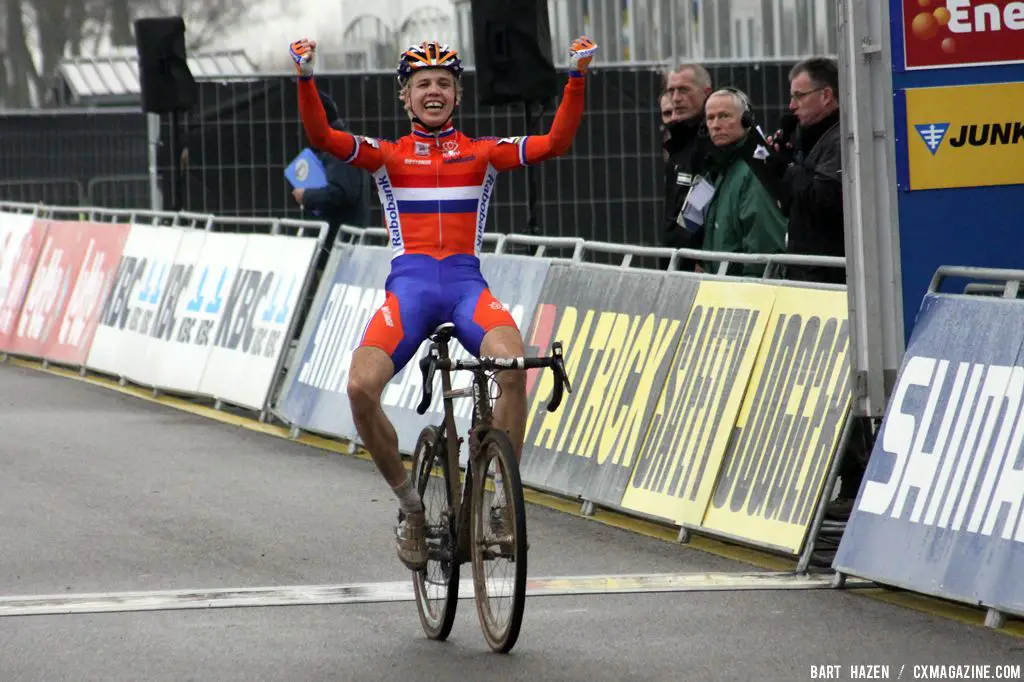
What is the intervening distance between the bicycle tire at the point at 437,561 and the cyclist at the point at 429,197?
0.12 meters

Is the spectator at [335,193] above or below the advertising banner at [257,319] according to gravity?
above

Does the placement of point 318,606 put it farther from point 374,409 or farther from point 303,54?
point 303,54

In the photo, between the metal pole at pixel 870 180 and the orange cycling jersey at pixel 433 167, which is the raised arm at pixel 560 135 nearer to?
the orange cycling jersey at pixel 433 167

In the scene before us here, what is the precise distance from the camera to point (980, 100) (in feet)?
31.1

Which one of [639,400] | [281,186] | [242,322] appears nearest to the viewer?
[639,400]

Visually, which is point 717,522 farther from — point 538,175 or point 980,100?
point 538,175

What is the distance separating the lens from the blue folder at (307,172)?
18000mm

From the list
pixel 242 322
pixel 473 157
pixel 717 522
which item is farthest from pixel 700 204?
pixel 242 322

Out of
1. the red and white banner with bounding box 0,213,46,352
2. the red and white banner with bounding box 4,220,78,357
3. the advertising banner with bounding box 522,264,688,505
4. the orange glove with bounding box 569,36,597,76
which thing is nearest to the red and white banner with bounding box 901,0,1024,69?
the orange glove with bounding box 569,36,597,76

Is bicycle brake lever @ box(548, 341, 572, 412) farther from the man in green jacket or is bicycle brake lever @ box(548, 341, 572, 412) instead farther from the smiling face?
the man in green jacket

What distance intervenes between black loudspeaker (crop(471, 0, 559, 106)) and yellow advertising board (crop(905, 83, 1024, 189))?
7.98m

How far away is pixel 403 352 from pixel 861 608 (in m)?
2.10

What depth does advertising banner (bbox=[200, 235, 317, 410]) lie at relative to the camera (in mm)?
15398

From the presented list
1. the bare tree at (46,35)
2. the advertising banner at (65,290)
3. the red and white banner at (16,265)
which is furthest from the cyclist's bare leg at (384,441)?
the bare tree at (46,35)
